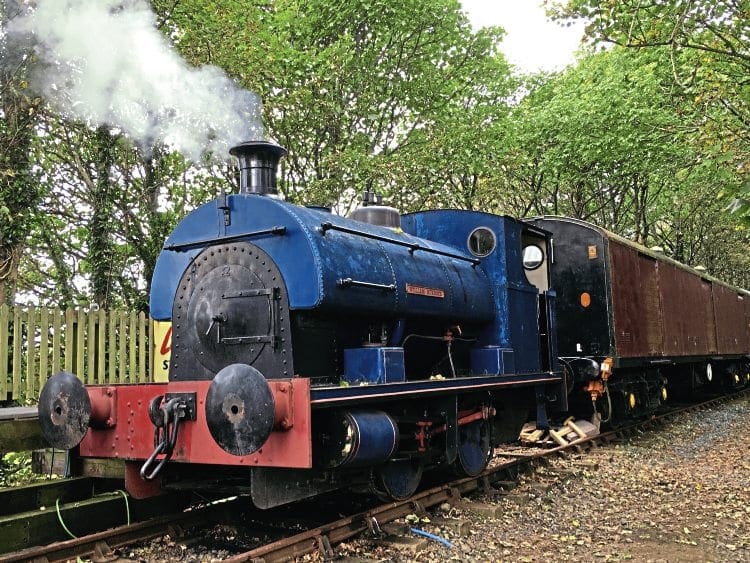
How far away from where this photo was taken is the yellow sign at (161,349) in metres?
8.38

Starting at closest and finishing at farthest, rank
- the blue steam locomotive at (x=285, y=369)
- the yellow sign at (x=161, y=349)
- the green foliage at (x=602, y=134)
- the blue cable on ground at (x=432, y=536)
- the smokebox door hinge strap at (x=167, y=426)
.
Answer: the blue steam locomotive at (x=285, y=369) < the smokebox door hinge strap at (x=167, y=426) < the blue cable on ground at (x=432, y=536) < the yellow sign at (x=161, y=349) < the green foliage at (x=602, y=134)

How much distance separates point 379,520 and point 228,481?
4.21 feet

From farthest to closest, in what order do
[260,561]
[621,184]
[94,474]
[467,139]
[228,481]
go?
1. [621,184]
2. [467,139]
3. [94,474]
4. [228,481]
5. [260,561]

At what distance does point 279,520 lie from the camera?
5652mm

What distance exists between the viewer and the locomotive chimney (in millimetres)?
5574

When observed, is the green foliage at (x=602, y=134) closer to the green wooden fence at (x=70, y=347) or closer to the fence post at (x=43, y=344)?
the green wooden fence at (x=70, y=347)

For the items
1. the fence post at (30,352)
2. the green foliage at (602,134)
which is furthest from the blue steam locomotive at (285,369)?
the green foliage at (602,134)

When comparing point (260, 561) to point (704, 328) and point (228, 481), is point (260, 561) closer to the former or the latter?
point (228, 481)

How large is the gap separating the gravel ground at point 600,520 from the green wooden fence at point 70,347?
3489 mm

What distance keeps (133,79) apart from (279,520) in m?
5.25

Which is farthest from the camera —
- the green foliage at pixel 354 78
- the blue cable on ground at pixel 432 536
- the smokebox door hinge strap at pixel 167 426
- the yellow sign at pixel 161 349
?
the green foliage at pixel 354 78

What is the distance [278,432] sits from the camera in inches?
170

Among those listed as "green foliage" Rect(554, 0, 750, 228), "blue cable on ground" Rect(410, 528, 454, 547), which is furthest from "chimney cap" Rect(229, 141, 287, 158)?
"green foliage" Rect(554, 0, 750, 228)

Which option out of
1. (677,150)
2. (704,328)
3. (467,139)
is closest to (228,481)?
(467,139)
